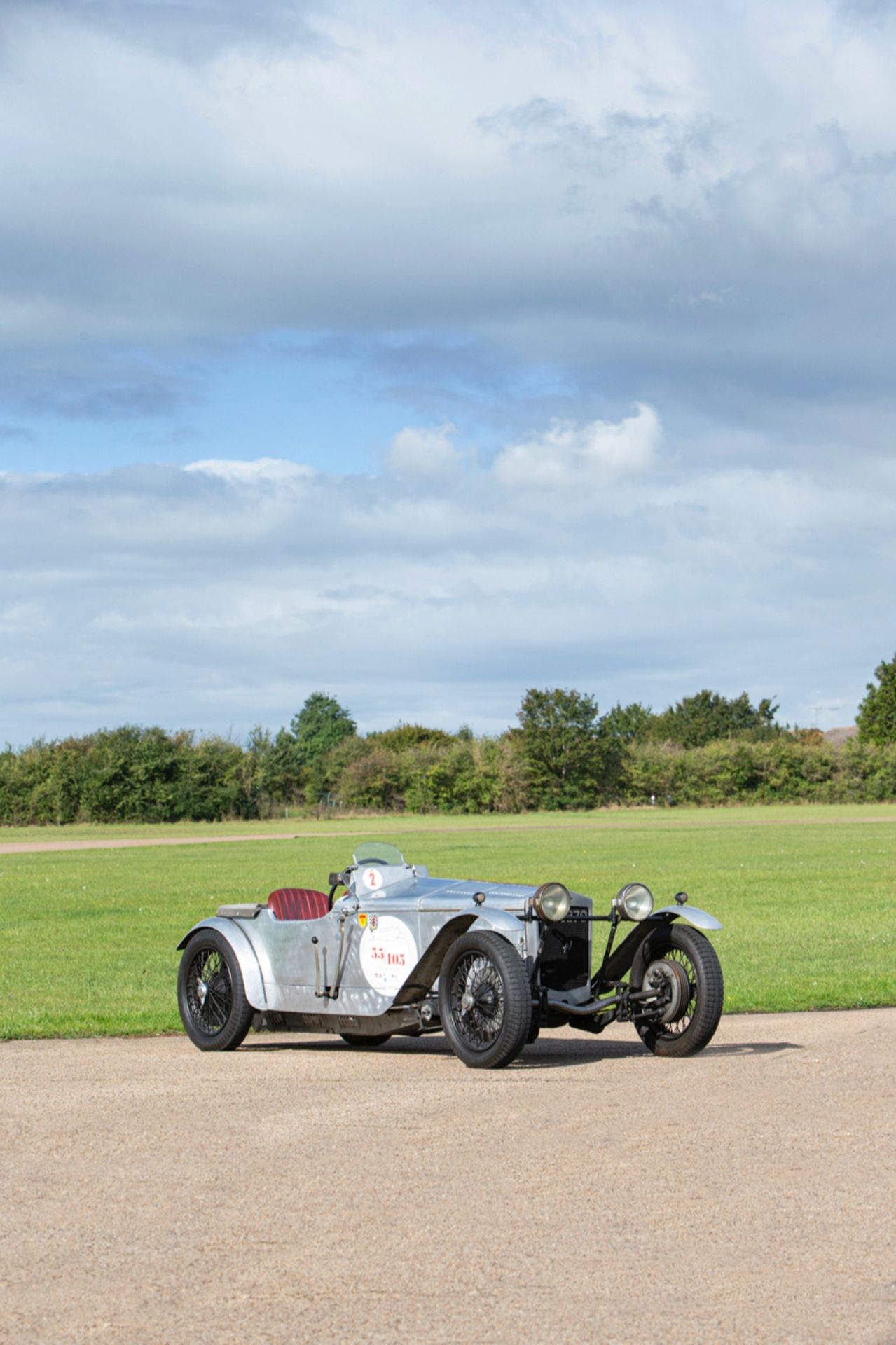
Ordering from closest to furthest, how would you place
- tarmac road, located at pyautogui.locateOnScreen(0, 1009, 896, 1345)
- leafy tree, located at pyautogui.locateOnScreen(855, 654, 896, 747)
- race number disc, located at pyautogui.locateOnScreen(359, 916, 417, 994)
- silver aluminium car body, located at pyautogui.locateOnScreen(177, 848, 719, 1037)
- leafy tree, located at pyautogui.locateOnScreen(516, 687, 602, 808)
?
tarmac road, located at pyautogui.locateOnScreen(0, 1009, 896, 1345) → silver aluminium car body, located at pyautogui.locateOnScreen(177, 848, 719, 1037) → race number disc, located at pyautogui.locateOnScreen(359, 916, 417, 994) → leafy tree, located at pyautogui.locateOnScreen(516, 687, 602, 808) → leafy tree, located at pyautogui.locateOnScreen(855, 654, 896, 747)

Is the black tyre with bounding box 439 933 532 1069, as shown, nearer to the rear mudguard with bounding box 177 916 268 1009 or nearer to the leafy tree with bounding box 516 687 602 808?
the rear mudguard with bounding box 177 916 268 1009

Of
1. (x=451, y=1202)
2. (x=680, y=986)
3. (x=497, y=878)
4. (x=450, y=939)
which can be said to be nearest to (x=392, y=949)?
(x=450, y=939)

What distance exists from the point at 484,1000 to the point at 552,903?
759 mm

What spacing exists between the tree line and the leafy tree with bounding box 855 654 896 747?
2589 centimetres

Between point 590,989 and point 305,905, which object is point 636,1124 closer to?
point 590,989

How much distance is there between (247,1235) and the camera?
5863 millimetres

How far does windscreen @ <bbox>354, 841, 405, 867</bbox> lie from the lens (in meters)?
11.3

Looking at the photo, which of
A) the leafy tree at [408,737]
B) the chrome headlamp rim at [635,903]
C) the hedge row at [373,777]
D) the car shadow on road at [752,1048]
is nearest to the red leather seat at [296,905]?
the chrome headlamp rim at [635,903]

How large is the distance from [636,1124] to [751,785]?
92293 millimetres

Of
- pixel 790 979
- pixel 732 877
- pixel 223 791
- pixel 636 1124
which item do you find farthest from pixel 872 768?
pixel 636 1124

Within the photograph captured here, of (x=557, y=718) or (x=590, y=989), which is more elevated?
(x=557, y=718)

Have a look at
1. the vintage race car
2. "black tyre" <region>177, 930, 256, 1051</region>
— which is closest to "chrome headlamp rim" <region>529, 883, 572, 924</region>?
the vintage race car

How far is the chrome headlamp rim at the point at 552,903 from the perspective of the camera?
10008 mm

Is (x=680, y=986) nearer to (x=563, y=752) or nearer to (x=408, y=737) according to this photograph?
(x=563, y=752)
